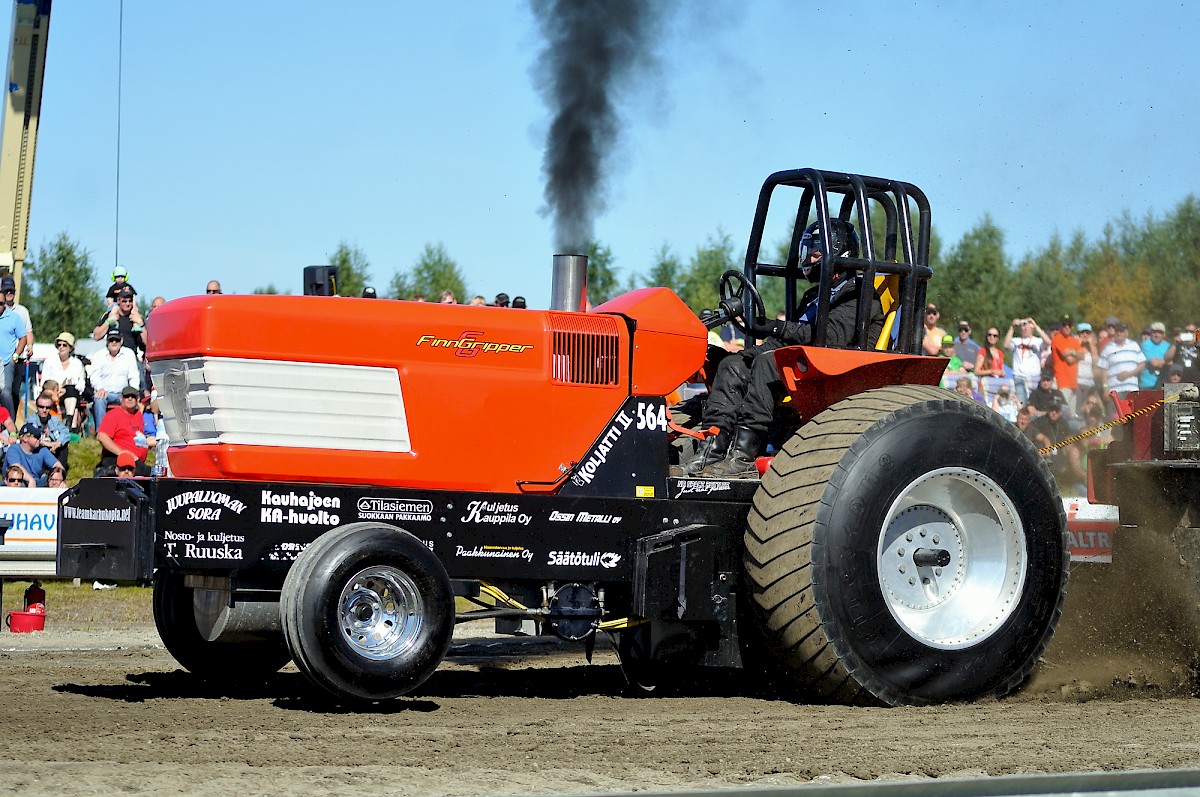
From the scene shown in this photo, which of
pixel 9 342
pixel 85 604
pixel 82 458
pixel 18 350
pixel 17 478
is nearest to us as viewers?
pixel 85 604

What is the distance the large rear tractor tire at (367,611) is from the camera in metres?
6.37

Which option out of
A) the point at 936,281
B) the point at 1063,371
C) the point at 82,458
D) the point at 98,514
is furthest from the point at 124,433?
the point at 936,281

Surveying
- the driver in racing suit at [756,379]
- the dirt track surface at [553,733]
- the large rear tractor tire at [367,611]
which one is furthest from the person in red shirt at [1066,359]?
the large rear tractor tire at [367,611]

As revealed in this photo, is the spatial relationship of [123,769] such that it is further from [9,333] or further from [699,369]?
[9,333]

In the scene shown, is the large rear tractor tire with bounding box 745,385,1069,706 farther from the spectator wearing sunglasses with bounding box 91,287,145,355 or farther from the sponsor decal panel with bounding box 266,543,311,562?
the spectator wearing sunglasses with bounding box 91,287,145,355

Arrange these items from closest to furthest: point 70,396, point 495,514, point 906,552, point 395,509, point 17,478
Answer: point 395,509, point 495,514, point 906,552, point 17,478, point 70,396

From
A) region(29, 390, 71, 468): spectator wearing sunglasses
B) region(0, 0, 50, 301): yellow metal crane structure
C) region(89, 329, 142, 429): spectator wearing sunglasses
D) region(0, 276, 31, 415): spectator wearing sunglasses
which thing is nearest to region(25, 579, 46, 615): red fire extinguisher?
region(29, 390, 71, 468): spectator wearing sunglasses

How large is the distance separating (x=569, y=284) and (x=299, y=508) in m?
1.82

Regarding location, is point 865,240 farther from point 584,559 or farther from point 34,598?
point 34,598

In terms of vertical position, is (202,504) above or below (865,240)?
below

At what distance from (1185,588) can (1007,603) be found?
1.45m

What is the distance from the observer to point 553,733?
6.24 m

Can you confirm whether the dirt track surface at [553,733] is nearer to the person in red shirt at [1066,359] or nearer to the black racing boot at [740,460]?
the black racing boot at [740,460]

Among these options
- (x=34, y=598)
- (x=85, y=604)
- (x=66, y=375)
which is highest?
(x=66, y=375)
